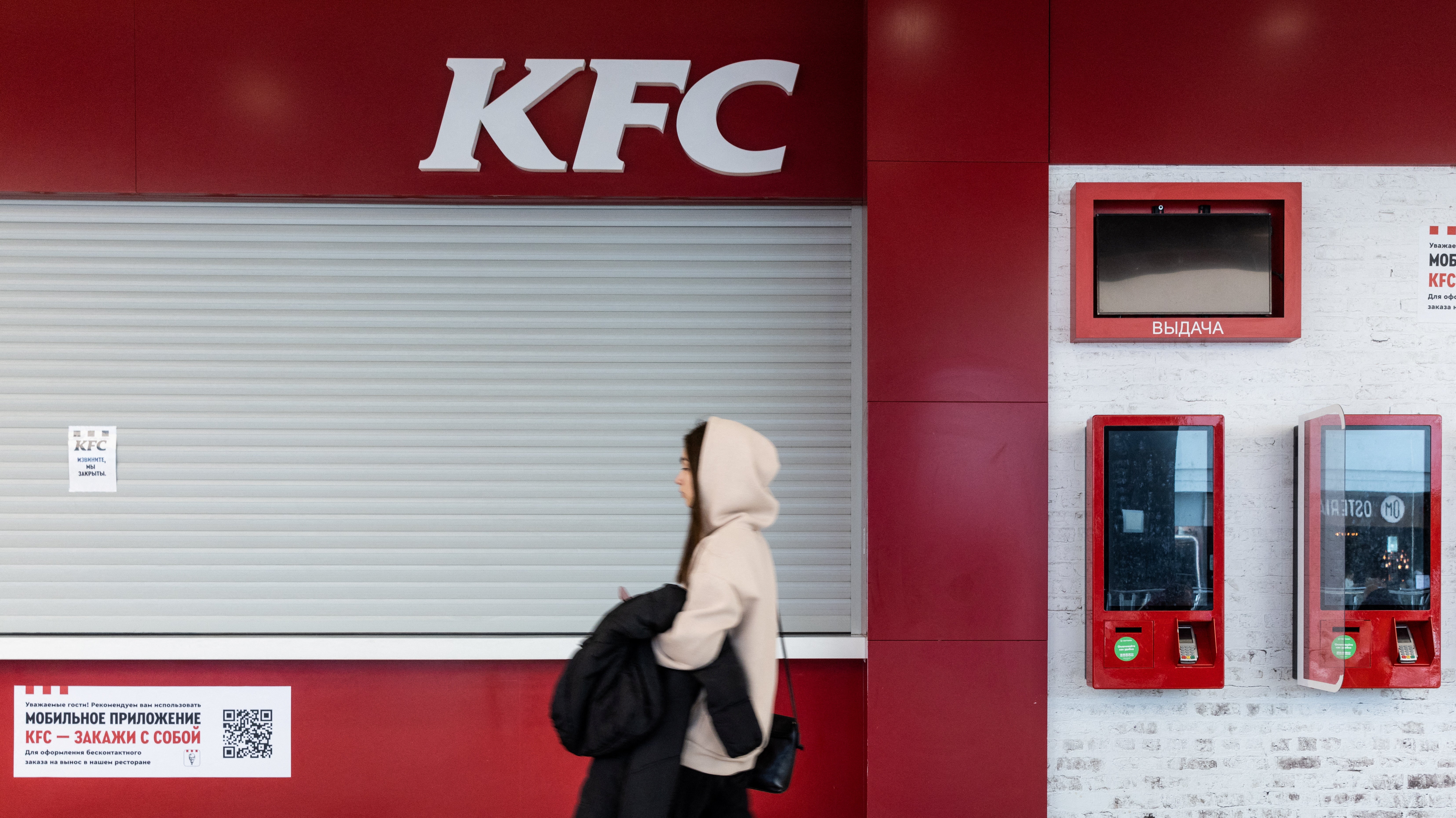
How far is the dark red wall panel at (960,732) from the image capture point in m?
2.96

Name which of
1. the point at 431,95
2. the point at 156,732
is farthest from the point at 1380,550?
the point at 156,732

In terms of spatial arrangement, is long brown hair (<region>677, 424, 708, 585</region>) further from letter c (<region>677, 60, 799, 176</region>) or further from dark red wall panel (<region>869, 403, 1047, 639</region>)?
letter c (<region>677, 60, 799, 176</region>)

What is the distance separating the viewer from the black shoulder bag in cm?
229

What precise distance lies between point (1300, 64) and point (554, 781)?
390cm

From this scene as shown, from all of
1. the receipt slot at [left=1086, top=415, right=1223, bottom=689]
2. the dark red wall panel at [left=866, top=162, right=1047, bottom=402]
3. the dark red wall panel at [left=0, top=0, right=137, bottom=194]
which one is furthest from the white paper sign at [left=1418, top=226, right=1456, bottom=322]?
the dark red wall panel at [left=0, top=0, right=137, bottom=194]

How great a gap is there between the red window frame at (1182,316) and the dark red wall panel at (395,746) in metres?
1.62

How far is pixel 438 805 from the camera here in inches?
134

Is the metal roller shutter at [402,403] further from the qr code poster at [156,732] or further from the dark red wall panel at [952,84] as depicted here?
the dark red wall panel at [952,84]

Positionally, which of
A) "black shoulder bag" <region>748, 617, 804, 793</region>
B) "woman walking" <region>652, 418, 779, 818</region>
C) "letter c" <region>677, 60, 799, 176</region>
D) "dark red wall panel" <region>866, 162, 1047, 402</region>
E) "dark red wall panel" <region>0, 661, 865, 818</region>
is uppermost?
"letter c" <region>677, 60, 799, 176</region>

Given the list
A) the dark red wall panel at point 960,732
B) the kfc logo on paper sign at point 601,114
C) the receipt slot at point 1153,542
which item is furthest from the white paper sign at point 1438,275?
the kfc logo on paper sign at point 601,114

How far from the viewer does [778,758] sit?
2.30 m

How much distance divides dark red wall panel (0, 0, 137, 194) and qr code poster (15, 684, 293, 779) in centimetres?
203

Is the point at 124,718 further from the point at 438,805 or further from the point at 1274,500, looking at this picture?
the point at 1274,500

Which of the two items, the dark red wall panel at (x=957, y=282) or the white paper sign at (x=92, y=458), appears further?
the white paper sign at (x=92, y=458)
